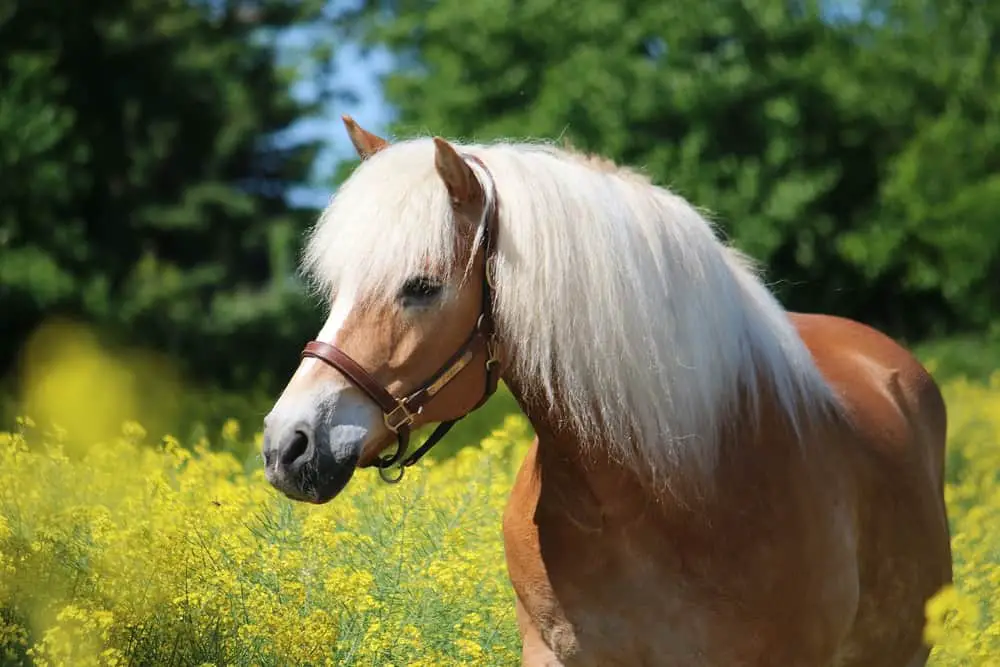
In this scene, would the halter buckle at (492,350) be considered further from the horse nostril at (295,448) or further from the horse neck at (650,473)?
the horse nostril at (295,448)

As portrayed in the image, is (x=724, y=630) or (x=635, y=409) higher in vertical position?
(x=635, y=409)

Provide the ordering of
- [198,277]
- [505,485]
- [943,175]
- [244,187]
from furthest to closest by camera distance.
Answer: [244,187] < [198,277] < [943,175] < [505,485]

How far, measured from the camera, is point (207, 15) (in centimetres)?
2795

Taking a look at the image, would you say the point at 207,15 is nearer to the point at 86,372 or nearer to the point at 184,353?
the point at 184,353

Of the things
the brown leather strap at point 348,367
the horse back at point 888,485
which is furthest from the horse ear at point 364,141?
the horse back at point 888,485

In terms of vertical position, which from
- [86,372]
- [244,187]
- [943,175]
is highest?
[86,372]

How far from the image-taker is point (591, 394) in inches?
127

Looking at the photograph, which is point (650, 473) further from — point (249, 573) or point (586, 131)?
point (586, 131)

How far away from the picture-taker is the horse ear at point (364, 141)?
3496 mm

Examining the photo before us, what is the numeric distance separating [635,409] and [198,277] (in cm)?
2303

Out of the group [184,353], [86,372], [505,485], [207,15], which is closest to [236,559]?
[505,485]

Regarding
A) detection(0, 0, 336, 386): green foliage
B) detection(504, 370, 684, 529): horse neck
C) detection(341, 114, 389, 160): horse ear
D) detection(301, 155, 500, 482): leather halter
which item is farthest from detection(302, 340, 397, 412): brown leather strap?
detection(0, 0, 336, 386): green foliage

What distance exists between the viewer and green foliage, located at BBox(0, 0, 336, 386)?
753 inches

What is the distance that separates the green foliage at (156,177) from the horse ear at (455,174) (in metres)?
14.2
